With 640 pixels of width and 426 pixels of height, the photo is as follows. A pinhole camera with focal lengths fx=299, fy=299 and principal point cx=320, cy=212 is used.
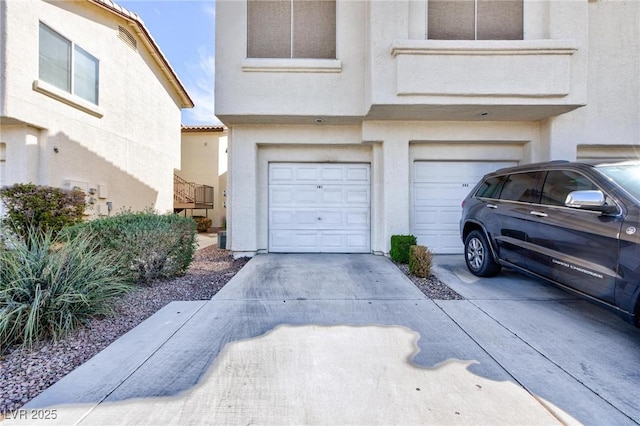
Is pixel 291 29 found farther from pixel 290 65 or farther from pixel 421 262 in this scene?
pixel 421 262

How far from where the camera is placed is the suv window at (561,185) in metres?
3.98

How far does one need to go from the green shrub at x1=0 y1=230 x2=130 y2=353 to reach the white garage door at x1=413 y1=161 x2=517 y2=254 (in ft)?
21.7

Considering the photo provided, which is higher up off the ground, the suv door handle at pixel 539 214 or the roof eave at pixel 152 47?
A: the roof eave at pixel 152 47

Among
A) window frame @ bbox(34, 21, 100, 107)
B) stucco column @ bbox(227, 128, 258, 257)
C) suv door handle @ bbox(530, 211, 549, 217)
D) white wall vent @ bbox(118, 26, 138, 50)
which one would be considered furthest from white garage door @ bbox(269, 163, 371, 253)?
white wall vent @ bbox(118, 26, 138, 50)

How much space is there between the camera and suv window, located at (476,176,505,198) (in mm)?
5383

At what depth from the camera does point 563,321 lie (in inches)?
149

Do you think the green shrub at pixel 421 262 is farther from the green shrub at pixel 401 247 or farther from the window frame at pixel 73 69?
the window frame at pixel 73 69

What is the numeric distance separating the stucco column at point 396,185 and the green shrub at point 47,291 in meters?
5.66

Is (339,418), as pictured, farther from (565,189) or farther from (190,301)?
(565,189)

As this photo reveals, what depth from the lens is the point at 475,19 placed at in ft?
22.5

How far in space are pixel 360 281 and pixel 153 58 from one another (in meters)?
13.2

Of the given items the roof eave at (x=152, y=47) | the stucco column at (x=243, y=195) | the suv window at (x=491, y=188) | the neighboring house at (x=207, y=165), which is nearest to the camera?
the suv window at (x=491, y=188)

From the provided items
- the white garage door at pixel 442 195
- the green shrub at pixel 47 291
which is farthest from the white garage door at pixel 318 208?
the green shrub at pixel 47 291

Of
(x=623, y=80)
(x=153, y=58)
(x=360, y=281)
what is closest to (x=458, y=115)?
(x=623, y=80)
